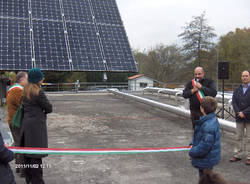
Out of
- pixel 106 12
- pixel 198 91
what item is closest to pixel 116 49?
pixel 106 12

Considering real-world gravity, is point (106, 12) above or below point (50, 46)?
above

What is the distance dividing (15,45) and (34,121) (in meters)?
17.5

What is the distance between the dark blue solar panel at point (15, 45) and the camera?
18234 millimetres

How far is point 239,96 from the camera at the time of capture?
17.1 feet

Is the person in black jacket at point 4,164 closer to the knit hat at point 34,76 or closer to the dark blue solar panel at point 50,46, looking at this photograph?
the knit hat at point 34,76

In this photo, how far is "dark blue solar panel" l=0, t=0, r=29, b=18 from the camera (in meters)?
20.9

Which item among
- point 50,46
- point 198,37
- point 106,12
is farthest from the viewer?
point 198,37

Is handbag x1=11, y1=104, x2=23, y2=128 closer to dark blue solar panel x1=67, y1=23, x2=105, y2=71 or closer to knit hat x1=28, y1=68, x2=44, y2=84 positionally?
knit hat x1=28, y1=68, x2=44, y2=84

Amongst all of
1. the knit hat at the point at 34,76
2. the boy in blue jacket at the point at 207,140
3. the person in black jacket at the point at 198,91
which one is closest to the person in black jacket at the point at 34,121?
the knit hat at the point at 34,76

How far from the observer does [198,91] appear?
5.19m

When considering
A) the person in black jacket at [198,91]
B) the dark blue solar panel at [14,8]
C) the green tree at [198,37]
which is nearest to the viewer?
the person in black jacket at [198,91]

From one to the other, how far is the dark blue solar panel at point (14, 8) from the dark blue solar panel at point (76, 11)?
3.47 meters

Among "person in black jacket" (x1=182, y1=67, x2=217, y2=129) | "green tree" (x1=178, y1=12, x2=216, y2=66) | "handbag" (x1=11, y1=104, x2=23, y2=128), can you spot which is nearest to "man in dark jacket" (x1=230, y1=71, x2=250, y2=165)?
"person in black jacket" (x1=182, y1=67, x2=217, y2=129)

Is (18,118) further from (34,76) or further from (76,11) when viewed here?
(76,11)
